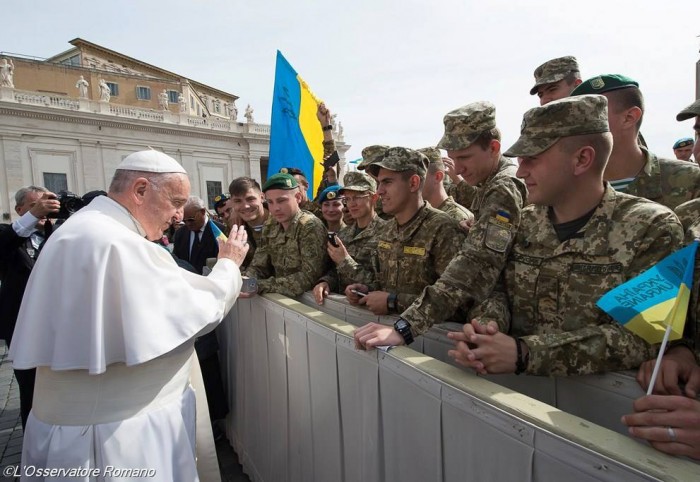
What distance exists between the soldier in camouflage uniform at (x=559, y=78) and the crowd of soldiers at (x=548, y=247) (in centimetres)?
93

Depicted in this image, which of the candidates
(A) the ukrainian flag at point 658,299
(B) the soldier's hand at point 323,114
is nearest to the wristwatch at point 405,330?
(A) the ukrainian flag at point 658,299

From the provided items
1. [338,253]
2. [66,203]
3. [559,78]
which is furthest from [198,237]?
[559,78]

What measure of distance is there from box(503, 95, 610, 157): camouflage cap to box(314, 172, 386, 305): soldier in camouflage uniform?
182 centimetres

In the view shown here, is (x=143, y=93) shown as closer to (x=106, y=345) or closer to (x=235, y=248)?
(x=235, y=248)

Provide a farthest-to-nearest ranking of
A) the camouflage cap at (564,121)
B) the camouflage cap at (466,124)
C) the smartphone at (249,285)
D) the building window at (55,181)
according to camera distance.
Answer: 1. the building window at (55,181)
2. the smartphone at (249,285)
3. the camouflage cap at (466,124)
4. the camouflage cap at (564,121)

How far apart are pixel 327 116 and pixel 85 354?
5338mm

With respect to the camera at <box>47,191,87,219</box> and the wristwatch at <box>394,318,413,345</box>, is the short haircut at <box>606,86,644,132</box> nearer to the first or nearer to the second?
the wristwatch at <box>394,318,413,345</box>

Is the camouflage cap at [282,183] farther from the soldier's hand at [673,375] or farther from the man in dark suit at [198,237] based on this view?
the soldier's hand at [673,375]

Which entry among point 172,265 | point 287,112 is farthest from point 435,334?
point 287,112

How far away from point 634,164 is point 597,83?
0.53 metres

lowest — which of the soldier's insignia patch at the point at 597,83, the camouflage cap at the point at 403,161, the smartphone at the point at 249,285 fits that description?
the smartphone at the point at 249,285

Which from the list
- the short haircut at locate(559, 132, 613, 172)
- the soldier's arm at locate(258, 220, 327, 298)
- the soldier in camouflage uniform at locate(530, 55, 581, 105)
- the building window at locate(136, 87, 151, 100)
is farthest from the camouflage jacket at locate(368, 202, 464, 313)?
the building window at locate(136, 87, 151, 100)

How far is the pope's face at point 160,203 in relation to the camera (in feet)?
7.25

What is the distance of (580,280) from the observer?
64.9 inches
